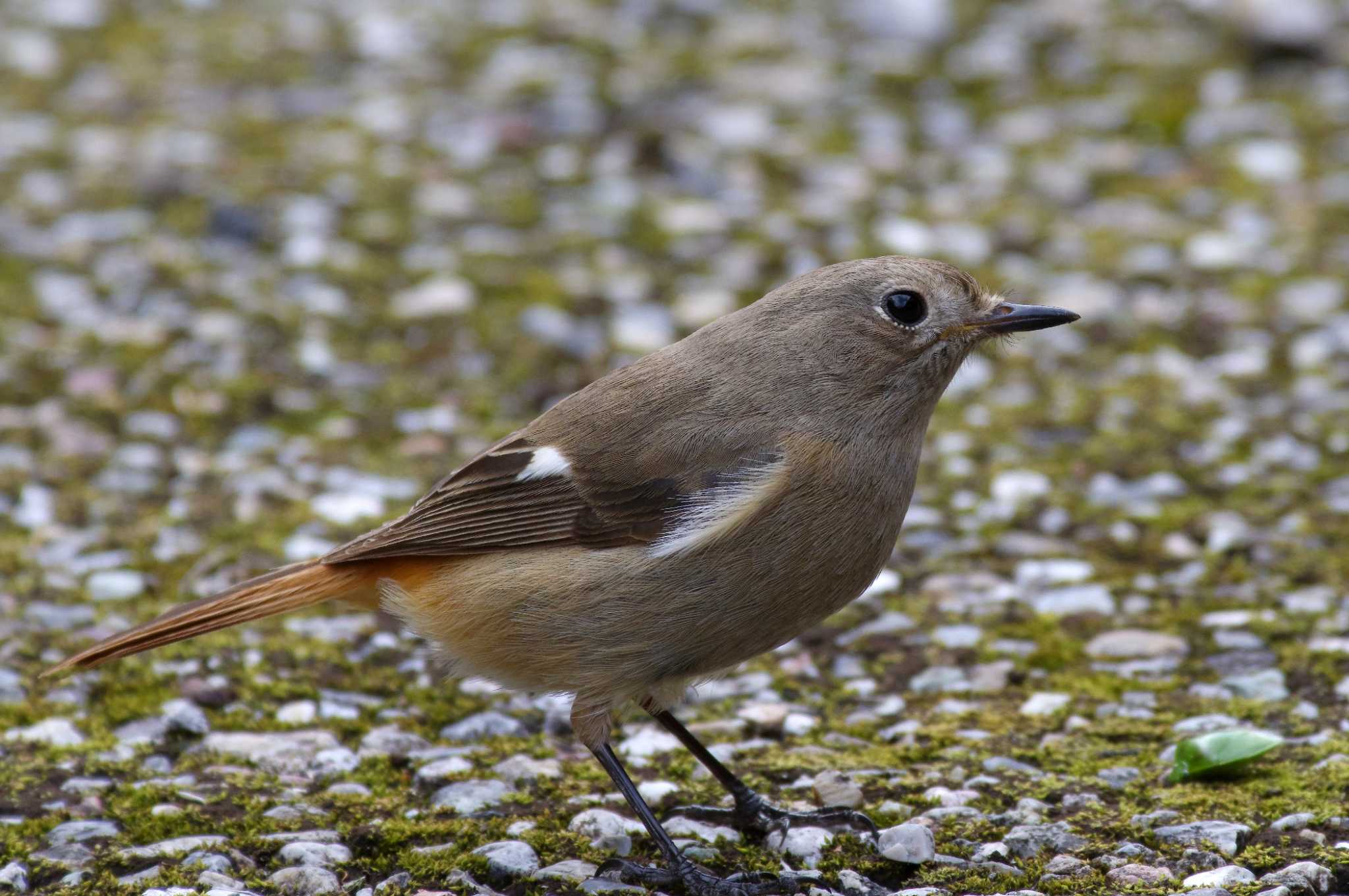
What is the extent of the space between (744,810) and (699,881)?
419 millimetres

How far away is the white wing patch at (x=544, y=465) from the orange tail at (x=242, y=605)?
22.9 inches

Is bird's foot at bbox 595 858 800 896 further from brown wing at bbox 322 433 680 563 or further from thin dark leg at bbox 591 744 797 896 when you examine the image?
brown wing at bbox 322 433 680 563

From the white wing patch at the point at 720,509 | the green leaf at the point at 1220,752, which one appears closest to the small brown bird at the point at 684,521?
the white wing patch at the point at 720,509

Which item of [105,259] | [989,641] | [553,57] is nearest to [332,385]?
[105,259]

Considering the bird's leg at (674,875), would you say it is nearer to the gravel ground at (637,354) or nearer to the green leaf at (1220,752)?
the gravel ground at (637,354)

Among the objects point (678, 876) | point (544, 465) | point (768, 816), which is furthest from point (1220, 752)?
point (544, 465)

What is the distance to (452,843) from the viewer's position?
4.31 metres

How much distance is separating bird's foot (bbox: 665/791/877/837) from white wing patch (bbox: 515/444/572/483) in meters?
1.09

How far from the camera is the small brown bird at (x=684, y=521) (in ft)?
13.9

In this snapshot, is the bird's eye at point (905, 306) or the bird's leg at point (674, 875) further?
the bird's eye at point (905, 306)

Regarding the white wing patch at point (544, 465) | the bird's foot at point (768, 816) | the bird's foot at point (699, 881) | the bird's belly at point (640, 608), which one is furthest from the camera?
the white wing patch at point (544, 465)

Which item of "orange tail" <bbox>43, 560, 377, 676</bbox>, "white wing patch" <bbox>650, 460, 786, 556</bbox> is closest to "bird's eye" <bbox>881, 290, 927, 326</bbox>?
"white wing patch" <bbox>650, 460, 786, 556</bbox>

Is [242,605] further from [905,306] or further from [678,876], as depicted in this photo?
[905,306]

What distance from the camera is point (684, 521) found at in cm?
432
